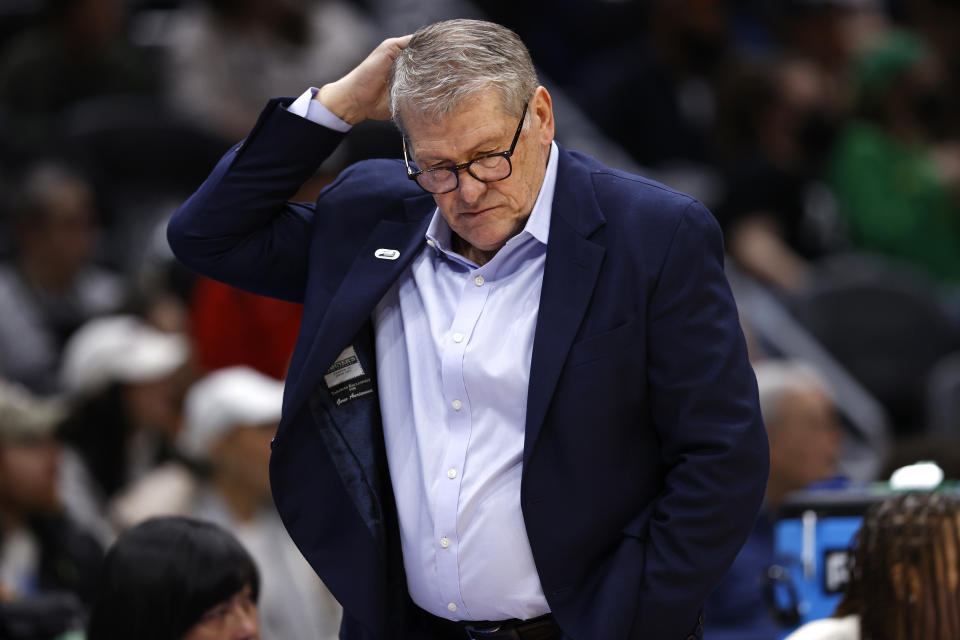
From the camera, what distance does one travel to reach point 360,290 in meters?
2.49

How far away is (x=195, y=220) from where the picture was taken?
2535 millimetres

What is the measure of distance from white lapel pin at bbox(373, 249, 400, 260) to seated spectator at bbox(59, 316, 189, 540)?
9.05ft

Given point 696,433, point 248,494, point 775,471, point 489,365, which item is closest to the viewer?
point 696,433

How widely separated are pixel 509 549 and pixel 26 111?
5.47m

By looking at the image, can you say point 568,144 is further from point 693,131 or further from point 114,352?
point 114,352

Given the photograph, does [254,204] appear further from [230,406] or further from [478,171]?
[230,406]

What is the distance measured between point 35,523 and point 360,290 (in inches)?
103

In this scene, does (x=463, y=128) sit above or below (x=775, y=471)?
above

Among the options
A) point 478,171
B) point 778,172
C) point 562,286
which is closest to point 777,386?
point 778,172

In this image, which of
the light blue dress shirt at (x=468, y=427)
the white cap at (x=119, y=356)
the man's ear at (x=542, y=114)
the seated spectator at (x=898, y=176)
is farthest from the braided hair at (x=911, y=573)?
the seated spectator at (x=898, y=176)

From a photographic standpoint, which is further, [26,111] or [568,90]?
[568,90]

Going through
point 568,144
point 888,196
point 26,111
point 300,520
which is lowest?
point 888,196

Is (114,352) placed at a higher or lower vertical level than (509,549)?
lower

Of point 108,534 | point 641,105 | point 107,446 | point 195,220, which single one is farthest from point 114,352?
point 641,105
